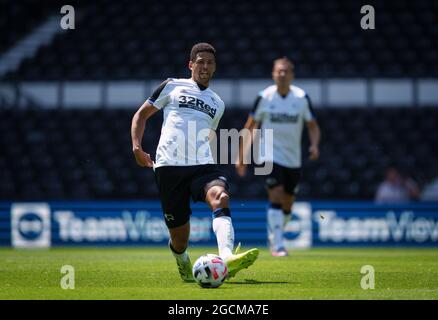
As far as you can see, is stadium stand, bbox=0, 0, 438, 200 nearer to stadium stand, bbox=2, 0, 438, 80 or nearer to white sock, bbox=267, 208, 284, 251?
stadium stand, bbox=2, 0, 438, 80

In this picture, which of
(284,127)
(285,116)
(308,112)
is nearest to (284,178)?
(284,127)

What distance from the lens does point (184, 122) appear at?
805cm

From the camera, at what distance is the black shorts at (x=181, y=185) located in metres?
7.91

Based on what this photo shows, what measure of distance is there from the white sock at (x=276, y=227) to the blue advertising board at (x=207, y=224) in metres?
4.04

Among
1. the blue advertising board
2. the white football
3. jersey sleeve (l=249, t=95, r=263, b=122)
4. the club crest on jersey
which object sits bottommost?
the blue advertising board

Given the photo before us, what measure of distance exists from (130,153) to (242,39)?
18.0 feet

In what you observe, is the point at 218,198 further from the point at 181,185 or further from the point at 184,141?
the point at 184,141

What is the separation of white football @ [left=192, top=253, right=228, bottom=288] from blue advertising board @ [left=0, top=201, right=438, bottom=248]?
931 centimetres

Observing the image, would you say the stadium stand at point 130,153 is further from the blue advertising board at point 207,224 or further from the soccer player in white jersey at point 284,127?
the soccer player in white jersey at point 284,127

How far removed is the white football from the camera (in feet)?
23.2

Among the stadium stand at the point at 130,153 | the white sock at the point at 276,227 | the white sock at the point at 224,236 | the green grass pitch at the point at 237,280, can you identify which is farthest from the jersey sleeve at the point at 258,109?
the stadium stand at the point at 130,153

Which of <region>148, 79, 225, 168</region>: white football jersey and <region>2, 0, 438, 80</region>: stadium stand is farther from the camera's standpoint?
<region>2, 0, 438, 80</region>: stadium stand

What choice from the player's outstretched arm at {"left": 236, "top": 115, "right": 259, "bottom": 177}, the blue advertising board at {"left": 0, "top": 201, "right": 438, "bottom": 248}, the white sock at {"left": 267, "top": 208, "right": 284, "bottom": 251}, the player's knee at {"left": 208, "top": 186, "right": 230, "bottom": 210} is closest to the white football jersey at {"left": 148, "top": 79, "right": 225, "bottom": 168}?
the player's knee at {"left": 208, "top": 186, "right": 230, "bottom": 210}
